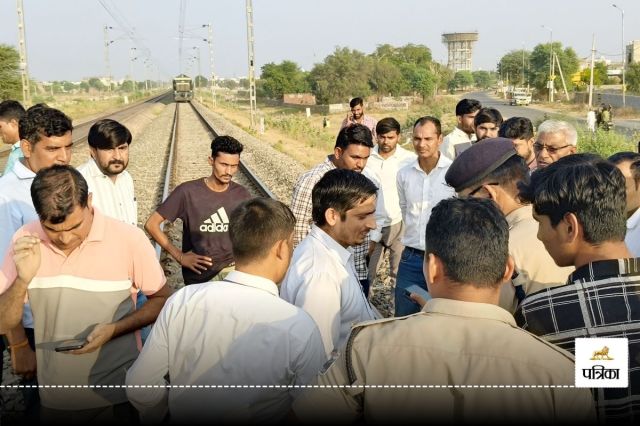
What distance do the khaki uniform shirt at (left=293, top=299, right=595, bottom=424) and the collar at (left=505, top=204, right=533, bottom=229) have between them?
127cm

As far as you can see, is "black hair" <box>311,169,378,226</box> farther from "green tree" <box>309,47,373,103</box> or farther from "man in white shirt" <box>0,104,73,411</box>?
"green tree" <box>309,47,373,103</box>

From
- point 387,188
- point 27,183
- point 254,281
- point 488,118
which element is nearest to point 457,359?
point 254,281

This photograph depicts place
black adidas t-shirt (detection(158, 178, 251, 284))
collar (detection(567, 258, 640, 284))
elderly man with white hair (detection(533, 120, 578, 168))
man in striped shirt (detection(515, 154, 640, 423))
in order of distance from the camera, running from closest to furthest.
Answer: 1. man in striped shirt (detection(515, 154, 640, 423))
2. collar (detection(567, 258, 640, 284))
3. black adidas t-shirt (detection(158, 178, 251, 284))
4. elderly man with white hair (detection(533, 120, 578, 168))

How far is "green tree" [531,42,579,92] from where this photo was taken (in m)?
75.4

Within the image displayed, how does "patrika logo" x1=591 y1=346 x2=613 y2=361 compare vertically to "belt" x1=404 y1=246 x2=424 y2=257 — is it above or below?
above

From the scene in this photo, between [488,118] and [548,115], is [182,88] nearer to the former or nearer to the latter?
→ [548,115]

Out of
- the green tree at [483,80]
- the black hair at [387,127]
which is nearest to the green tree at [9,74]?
the black hair at [387,127]

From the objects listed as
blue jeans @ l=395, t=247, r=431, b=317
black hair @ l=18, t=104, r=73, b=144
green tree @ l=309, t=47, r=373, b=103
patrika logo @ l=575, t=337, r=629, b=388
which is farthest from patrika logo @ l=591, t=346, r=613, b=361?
green tree @ l=309, t=47, r=373, b=103

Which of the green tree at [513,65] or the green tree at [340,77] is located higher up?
the green tree at [513,65]

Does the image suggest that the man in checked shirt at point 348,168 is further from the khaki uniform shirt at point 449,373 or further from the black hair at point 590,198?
the khaki uniform shirt at point 449,373

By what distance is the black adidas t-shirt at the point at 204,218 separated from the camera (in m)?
4.73

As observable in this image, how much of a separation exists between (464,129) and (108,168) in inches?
164

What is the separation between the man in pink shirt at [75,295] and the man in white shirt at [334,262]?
819mm

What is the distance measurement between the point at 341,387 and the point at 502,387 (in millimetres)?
480
